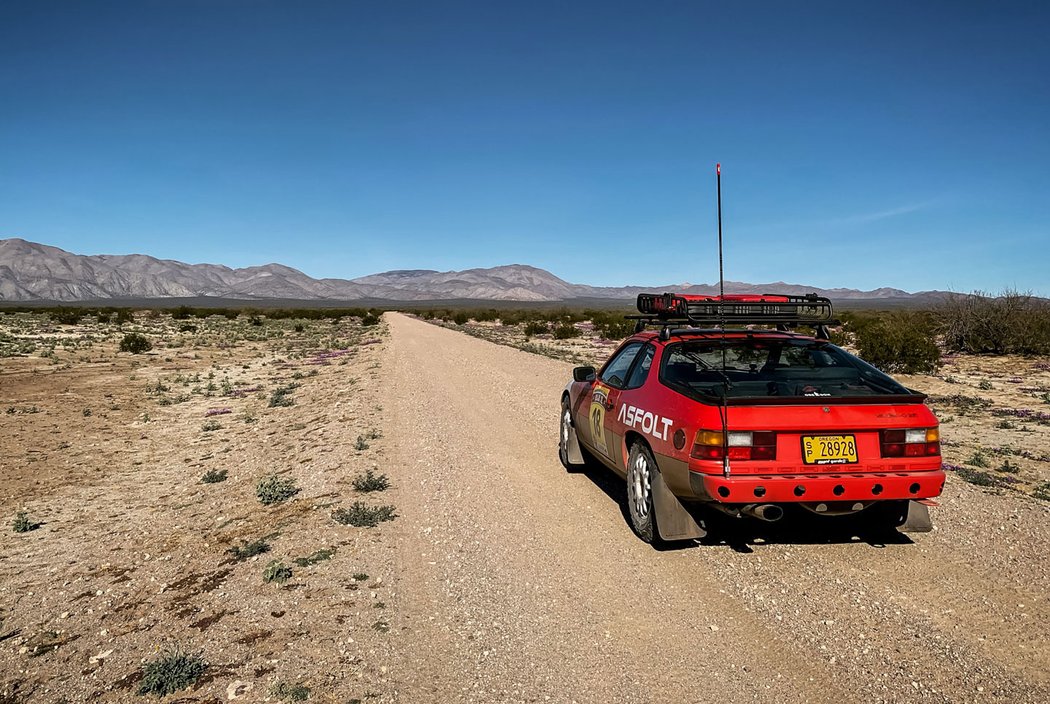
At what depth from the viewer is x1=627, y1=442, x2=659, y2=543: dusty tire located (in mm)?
5129

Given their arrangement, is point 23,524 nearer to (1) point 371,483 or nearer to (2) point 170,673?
(1) point 371,483

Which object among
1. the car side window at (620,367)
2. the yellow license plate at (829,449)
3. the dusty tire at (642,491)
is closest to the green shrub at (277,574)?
the dusty tire at (642,491)

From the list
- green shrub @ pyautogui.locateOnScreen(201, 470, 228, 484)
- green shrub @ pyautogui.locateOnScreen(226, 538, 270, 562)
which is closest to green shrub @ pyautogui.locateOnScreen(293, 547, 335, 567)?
green shrub @ pyautogui.locateOnScreen(226, 538, 270, 562)

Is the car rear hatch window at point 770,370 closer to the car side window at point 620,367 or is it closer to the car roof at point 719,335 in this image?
the car roof at point 719,335

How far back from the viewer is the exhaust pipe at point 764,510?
4437mm

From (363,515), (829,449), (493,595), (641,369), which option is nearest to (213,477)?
(363,515)

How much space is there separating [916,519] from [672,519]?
82.2 inches

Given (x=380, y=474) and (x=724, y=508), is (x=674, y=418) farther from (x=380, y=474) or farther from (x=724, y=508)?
(x=380, y=474)

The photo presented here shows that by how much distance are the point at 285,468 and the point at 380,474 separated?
2026mm

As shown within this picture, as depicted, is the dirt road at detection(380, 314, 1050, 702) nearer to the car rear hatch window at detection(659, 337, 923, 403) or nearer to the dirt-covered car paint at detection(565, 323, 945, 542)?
the dirt-covered car paint at detection(565, 323, 945, 542)

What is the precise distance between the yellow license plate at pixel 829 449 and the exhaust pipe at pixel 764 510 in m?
0.41

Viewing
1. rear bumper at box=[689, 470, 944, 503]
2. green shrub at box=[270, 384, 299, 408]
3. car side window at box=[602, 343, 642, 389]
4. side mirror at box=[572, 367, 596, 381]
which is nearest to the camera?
rear bumper at box=[689, 470, 944, 503]

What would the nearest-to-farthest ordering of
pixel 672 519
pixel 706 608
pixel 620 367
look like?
pixel 706 608 < pixel 672 519 < pixel 620 367

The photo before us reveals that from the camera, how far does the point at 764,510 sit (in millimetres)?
4465
